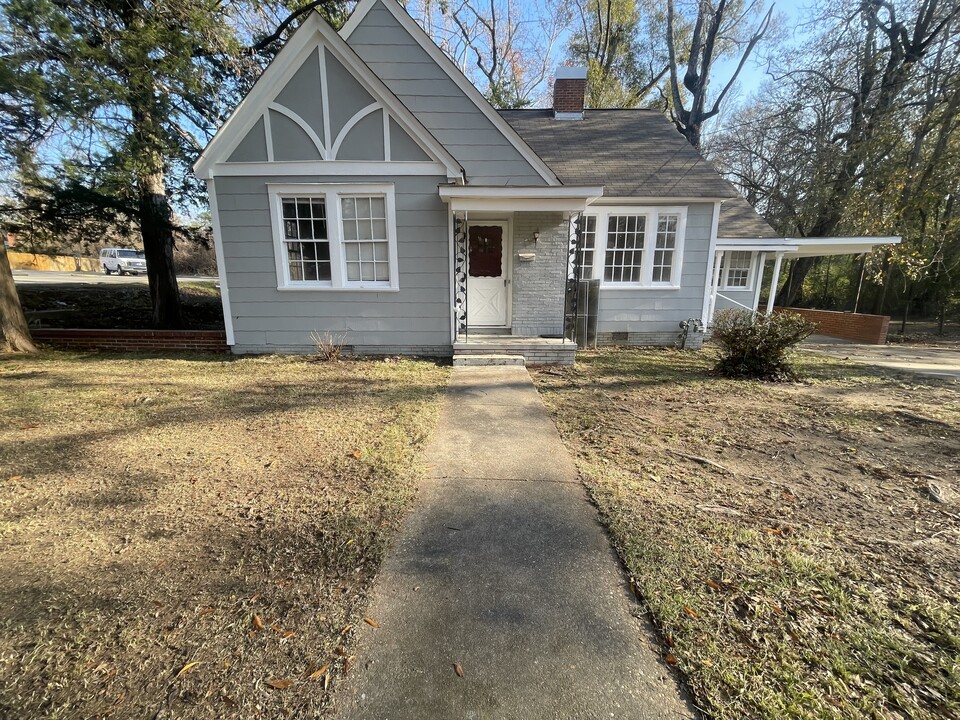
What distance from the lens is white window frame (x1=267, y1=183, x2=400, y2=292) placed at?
299 inches

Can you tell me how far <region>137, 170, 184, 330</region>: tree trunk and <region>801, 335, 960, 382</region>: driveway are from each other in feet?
52.8

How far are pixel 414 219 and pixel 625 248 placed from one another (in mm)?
5060

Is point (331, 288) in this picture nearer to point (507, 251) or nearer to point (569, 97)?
point (507, 251)

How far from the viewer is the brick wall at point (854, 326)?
1231cm

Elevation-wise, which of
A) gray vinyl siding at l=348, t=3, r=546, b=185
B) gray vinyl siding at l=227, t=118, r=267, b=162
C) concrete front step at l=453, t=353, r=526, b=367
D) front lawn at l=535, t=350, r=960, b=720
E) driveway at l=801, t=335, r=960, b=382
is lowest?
driveway at l=801, t=335, r=960, b=382

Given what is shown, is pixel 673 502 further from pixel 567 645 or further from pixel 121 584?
pixel 121 584

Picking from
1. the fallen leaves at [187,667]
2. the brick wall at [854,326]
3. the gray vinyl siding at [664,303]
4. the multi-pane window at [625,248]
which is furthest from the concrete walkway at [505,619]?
the brick wall at [854,326]

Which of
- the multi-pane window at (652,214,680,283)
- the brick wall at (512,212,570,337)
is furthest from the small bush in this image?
the brick wall at (512,212,570,337)

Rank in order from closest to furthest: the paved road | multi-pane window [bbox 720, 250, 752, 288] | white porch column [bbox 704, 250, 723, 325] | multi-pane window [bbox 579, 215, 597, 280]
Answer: multi-pane window [bbox 579, 215, 597, 280] → white porch column [bbox 704, 250, 723, 325] → multi-pane window [bbox 720, 250, 752, 288] → the paved road

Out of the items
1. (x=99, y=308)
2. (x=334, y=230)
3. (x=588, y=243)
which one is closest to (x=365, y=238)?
(x=334, y=230)

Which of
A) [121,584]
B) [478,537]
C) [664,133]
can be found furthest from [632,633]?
[664,133]

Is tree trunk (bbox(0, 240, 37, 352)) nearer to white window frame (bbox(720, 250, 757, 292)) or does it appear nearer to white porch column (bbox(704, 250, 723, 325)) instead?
white porch column (bbox(704, 250, 723, 325))

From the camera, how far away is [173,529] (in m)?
2.74

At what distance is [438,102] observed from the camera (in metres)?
8.07
